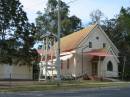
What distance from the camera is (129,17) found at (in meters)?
83.5

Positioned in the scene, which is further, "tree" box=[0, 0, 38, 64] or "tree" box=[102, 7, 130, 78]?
"tree" box=[102, 7, 130, 78]

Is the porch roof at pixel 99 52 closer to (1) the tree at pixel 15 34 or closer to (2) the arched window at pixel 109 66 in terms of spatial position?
(2) the arched window at pixel 109 66

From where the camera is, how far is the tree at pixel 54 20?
302ft

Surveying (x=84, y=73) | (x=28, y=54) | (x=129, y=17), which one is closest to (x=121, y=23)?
(x=129, y=17)

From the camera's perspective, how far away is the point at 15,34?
44875 mm

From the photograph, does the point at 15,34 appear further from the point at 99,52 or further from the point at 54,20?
the point at 54,20

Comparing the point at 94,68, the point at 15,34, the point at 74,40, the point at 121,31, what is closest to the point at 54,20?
the point at 121,31

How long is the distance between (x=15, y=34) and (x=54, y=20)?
49.9 m

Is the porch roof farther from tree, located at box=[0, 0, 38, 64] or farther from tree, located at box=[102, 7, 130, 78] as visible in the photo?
tree, located at box=[0, 0, 38, 64]

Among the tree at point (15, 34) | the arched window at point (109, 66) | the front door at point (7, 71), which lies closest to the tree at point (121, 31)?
the arched window at point (109, 66)

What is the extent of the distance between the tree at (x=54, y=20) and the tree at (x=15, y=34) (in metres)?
44.6

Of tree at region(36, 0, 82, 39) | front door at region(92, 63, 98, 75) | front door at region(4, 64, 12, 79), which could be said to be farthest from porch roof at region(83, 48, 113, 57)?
tree at region(36, 0, 82, 39)

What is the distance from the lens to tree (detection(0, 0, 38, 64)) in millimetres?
43688

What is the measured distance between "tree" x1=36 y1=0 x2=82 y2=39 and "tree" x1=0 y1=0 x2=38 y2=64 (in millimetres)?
44601
